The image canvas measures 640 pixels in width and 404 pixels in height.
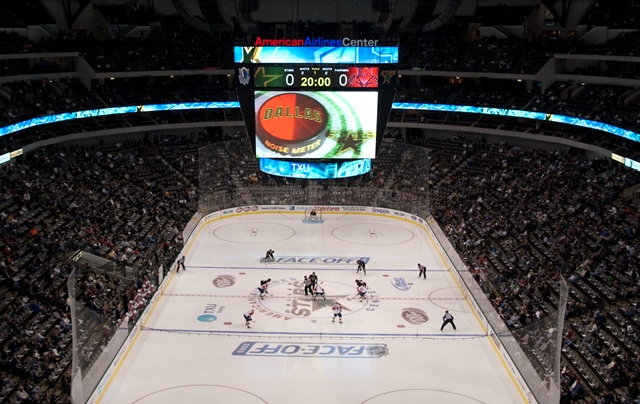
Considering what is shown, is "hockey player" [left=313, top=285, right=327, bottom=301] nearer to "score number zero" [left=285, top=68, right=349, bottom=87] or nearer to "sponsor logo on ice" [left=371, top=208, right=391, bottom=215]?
"score number zero" [left=285, top=68, right=349, bottom=87]

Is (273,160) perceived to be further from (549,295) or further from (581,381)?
(581,381)

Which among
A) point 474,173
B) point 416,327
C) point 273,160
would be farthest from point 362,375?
point 474,173

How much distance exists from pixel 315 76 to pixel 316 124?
7.94 feet

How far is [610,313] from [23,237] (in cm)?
2199

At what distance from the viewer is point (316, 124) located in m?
33.7

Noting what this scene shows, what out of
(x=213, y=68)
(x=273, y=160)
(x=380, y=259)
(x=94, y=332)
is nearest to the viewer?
(x=94, y=332)

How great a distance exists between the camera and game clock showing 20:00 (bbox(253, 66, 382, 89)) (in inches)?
1278

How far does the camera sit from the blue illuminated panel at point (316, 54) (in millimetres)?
32219

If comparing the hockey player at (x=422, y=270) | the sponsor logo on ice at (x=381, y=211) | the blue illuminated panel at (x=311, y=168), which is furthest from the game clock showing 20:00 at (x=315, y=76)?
the hockey player at (x=422, y=270)

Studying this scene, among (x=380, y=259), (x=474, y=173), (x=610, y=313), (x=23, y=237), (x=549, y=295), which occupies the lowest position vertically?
(x=610, y=313)

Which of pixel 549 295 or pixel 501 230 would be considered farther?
pixel 501 230

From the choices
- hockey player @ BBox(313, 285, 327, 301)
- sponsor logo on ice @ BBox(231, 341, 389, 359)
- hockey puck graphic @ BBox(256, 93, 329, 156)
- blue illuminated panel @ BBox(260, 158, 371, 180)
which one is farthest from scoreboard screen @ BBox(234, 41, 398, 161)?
sponsor logo on ice @ BBox(231, 341, 389, 359)

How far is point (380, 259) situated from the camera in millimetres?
31422

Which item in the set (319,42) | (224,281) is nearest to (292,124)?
(319,42)
